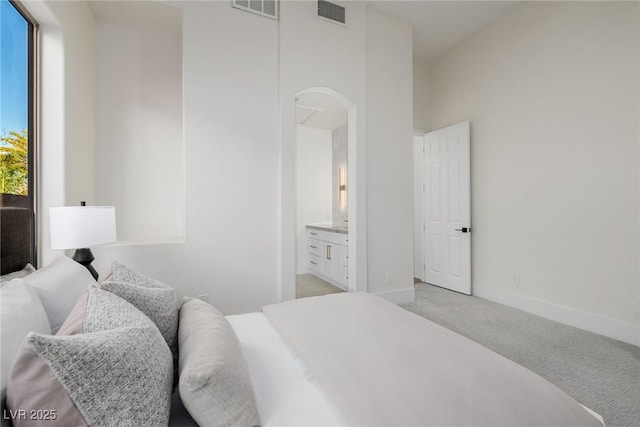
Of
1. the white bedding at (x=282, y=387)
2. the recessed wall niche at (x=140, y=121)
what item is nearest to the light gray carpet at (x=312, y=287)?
the recessed wall niche at (x=140, y=121)

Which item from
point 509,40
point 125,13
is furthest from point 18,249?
point 509,40

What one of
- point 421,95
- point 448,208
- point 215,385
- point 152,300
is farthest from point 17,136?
point 421,95

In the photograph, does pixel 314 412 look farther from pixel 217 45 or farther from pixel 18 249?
pixel 217 45

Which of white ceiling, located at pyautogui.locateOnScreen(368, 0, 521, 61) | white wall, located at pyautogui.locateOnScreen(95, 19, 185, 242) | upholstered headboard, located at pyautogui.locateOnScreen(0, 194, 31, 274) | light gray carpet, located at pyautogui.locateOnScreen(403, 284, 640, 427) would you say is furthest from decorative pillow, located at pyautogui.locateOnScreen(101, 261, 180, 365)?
white ceiling, located at pyautogui.locateOnScreen(368, 0, 521, 61)

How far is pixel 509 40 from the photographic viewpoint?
3.53 m

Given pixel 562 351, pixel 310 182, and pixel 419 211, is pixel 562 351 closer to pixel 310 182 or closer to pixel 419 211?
pixel 419 211

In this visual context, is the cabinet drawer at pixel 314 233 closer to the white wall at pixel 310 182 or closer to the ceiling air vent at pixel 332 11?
the white wall at pixel 310 182

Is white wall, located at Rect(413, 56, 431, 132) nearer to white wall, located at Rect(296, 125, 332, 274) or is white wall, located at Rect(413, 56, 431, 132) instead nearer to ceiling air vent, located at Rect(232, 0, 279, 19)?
white wall, located at Rect(296, 125, 332, 274)

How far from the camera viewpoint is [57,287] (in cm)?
119

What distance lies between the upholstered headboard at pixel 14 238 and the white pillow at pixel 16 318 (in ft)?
1.92

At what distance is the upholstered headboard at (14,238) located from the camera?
55.2 inches

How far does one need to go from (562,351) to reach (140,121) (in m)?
4.48

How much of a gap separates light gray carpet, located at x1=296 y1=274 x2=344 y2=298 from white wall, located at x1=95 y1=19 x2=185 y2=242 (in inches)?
74.8

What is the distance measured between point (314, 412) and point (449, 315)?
9.05 feet
